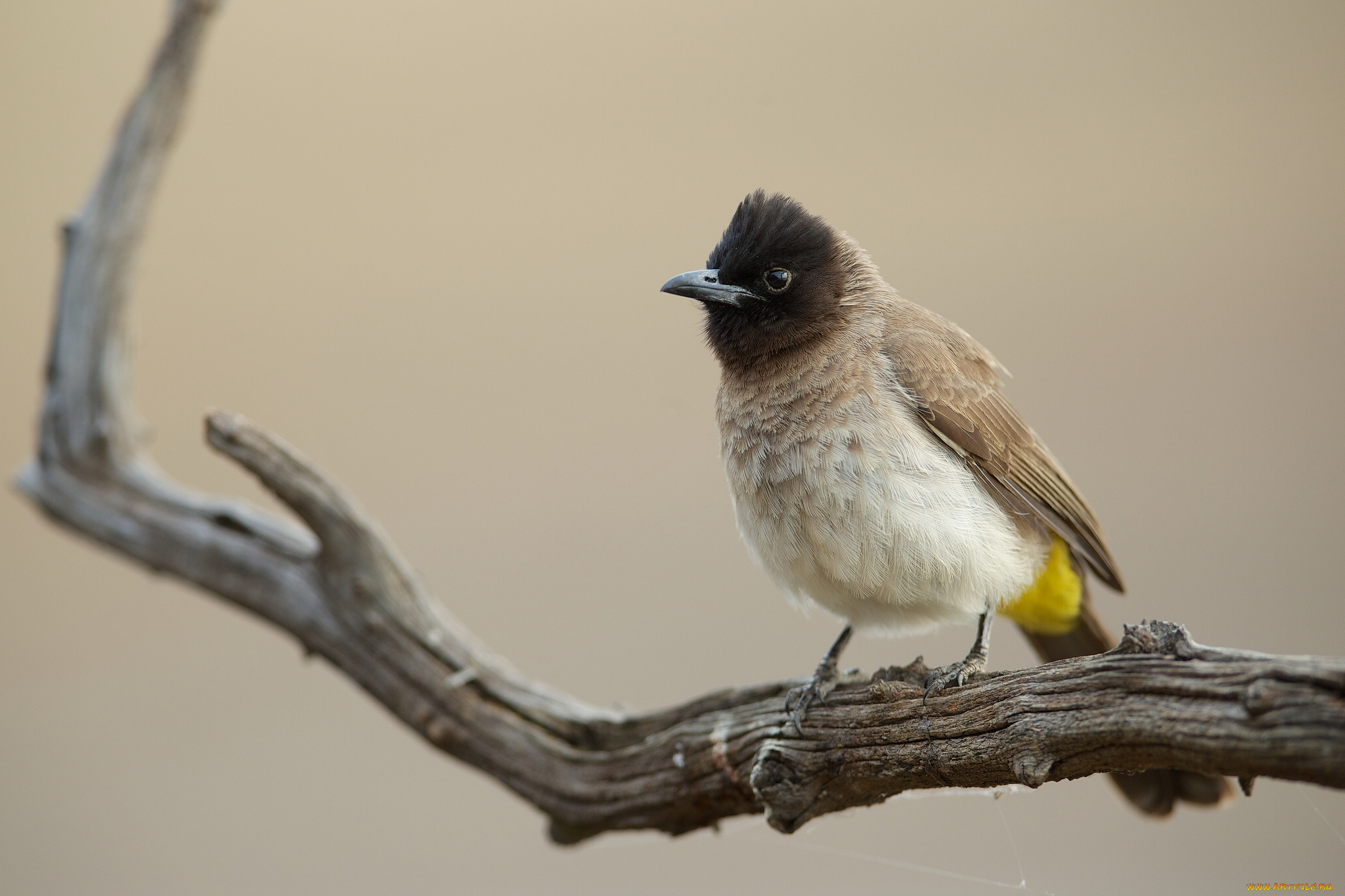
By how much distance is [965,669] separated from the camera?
2086 mm

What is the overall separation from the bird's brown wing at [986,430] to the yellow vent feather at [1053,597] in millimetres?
53

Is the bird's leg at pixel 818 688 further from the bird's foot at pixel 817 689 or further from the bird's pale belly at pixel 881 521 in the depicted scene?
the bird's pale belly at pixel 881 521

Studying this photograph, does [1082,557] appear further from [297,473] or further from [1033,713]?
[297,473]

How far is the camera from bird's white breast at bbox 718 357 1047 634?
223 centimetres

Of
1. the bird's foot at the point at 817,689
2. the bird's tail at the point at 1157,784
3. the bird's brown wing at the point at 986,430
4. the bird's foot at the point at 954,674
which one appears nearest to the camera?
the bird's foot at the point at 954,674

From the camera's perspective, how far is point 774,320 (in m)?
2.57

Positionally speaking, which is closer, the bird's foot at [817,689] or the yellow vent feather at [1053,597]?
the bird's foot at [817,689]

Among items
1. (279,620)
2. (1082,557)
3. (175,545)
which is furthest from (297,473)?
(1082,557)

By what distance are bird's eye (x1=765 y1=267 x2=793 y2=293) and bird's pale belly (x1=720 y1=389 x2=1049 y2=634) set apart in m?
0.38

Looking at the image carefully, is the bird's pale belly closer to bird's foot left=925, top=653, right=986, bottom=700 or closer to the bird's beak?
bird's foot left=925, top=653, right=986, bottom=700

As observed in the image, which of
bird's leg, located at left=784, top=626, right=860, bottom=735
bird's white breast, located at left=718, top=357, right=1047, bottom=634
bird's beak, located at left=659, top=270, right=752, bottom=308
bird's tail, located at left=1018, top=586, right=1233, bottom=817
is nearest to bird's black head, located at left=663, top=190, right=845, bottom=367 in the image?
bird's beak, located at left=659, top=270, right=752, bottom=308

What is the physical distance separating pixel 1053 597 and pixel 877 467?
2.35 ft

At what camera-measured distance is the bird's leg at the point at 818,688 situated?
220 cm

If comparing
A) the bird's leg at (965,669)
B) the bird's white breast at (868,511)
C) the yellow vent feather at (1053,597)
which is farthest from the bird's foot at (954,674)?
the yellow vent feather at (1053,597)
